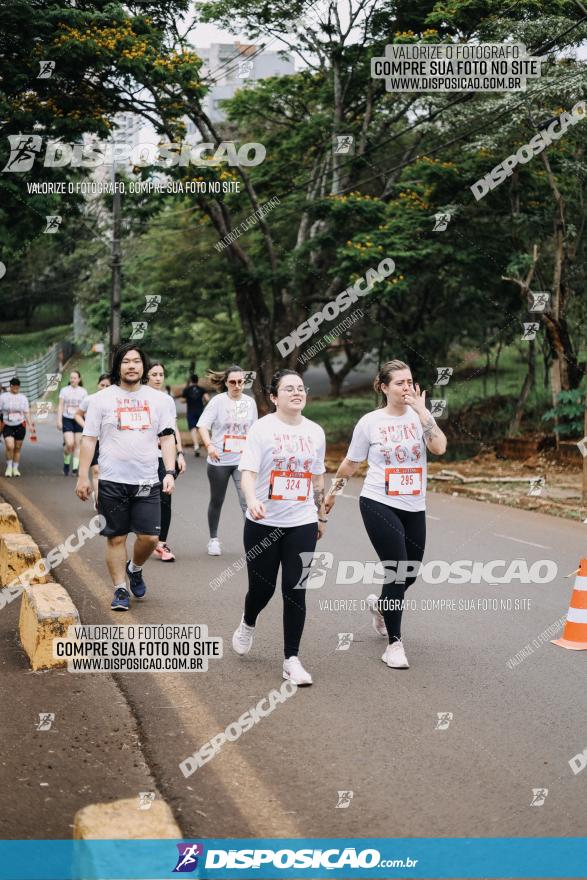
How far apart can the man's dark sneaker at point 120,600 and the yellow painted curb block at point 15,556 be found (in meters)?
0.74

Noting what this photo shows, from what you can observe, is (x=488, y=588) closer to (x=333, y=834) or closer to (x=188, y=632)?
(x=188, y=632)

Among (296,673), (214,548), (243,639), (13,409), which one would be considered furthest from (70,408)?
(296,673)

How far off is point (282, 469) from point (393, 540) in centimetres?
90

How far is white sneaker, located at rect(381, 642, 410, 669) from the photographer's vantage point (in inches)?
265

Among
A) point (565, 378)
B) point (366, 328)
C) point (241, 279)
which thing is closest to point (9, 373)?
point (366, 328)

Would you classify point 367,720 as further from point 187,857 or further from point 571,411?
point 571,411

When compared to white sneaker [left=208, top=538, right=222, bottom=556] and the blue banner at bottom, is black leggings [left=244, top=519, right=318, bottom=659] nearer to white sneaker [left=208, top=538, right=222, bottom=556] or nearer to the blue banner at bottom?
the blue banner at bottom

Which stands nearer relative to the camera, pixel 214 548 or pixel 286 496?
pixel 286 496

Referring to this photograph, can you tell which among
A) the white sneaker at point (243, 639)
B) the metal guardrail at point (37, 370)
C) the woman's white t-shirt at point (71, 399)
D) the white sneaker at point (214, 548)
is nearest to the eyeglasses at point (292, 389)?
the white sneaker at point (243, 639)

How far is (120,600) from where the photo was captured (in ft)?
26.7

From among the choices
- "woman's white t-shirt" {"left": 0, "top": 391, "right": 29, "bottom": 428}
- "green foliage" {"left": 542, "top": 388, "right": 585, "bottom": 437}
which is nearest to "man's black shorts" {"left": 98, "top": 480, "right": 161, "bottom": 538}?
"woman's white t-shirt" {"left": 0, "top": 391, "right": 29, "bottom": 428}

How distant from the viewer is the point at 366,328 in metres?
39.4

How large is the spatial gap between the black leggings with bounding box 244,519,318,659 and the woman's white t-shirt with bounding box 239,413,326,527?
0.07 m

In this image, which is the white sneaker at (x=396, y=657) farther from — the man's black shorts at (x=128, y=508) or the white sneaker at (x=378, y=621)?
the man's black shorts at (x=128, y=508)
